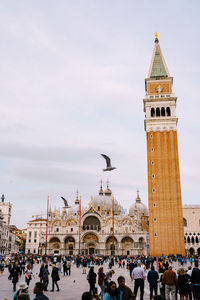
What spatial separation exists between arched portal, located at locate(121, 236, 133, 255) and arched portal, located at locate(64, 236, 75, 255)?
11880 mm

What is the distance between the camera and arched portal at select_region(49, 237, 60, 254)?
72562 millimetres

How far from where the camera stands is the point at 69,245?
72875 mm

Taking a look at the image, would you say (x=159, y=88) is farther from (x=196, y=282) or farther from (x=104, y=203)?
(x=196, y=282)

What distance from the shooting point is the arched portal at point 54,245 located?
2857 inches

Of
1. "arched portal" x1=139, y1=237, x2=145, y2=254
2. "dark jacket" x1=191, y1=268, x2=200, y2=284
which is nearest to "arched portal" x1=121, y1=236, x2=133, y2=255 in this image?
"arched portal" x1=139, y1=237, x2=145, y2=254

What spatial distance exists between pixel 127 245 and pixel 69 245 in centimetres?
1389

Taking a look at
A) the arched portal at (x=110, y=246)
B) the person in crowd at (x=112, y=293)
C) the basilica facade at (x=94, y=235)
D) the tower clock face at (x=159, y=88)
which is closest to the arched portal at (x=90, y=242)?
the basilica facade at (x=94, y=235)

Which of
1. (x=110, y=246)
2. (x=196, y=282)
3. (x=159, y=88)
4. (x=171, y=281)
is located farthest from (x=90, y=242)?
(x=196, y=282)

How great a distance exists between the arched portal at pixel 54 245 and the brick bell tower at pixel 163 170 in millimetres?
28476

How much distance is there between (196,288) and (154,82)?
56.6 metres

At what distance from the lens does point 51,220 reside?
2968 inches

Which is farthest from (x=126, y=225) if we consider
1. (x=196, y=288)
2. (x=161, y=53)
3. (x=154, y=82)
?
(x=196, y=288)

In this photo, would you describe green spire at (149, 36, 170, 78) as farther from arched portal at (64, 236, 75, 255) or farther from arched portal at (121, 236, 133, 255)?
arched portal at (64, 236, 75, 255)

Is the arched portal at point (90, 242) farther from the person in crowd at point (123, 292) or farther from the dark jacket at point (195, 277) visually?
the person in crowd at point (123, 292)
